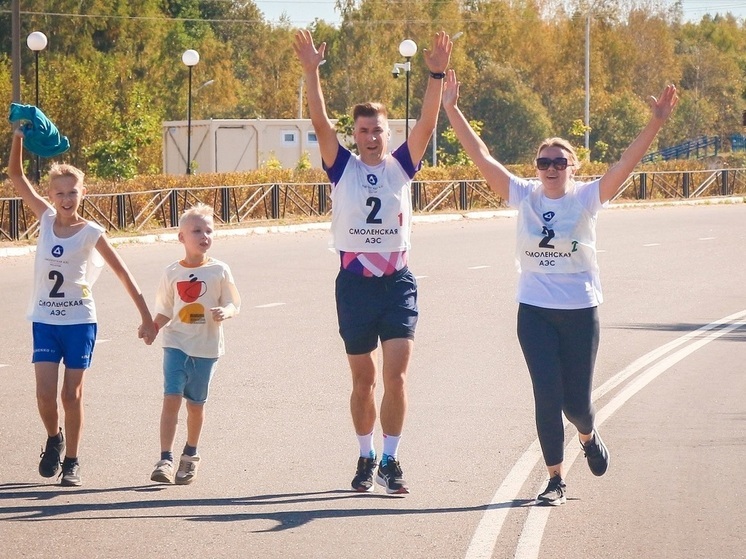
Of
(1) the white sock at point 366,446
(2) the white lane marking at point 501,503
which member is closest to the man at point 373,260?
(1) the white sock at point 366,446

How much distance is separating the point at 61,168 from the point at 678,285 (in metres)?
12.4

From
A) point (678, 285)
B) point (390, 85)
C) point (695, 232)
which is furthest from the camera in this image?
point (390, 85)

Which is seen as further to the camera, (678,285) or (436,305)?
(678,285)

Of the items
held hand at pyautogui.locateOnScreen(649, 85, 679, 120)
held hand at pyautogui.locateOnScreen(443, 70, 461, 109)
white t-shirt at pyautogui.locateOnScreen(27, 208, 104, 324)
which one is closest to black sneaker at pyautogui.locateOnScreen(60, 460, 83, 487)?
white t-shirt at pyautogui.locateOnScreen(27, 208, 104, 324)

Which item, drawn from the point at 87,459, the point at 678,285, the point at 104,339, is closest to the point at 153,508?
the point at 87,459

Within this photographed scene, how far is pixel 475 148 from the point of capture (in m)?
6.96

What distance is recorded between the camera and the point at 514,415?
30.0 ft

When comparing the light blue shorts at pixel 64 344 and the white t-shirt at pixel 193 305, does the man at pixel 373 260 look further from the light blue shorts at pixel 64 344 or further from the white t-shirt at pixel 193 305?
the light blue shorts at pixel 64 344

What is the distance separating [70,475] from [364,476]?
4.93ft

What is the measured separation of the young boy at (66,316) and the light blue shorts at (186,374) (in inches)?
7.2

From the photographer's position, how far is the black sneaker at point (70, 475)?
22.6ft

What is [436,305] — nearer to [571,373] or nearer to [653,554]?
[571,373]

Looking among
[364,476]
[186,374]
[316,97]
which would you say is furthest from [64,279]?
[364,476]

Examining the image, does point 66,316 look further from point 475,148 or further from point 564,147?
point 564,147
